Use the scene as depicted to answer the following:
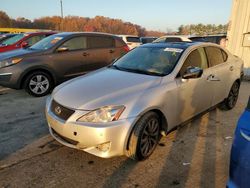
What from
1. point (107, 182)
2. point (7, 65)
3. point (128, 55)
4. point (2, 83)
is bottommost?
point (107, 182)

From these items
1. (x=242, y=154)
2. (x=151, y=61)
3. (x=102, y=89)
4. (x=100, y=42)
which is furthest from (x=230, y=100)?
(x=100, y=42)

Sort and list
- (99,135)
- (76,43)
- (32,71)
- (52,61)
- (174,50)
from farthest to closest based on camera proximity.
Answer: (76,43)
(52,61)
(32,71)
(174,50)
(99,135)

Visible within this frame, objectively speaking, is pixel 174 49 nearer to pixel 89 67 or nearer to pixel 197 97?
pixel 197 97

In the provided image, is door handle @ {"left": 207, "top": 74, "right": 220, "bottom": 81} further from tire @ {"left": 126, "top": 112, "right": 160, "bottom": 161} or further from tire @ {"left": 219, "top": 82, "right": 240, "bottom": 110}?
tire @ {"left": 126, "top": 112, "right": 160, "bottom": 161}

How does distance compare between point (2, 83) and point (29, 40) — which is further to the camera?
point (29, 40)

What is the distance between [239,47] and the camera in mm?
9180

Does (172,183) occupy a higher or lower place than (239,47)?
lower

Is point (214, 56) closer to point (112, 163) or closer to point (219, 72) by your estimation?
point (219, 72)

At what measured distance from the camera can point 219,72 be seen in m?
4.52

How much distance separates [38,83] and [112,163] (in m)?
3.79

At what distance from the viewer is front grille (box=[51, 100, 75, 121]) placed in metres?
3.02

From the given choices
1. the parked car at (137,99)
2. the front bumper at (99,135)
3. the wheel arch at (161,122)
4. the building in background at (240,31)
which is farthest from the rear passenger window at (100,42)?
the building in background at (240,31)

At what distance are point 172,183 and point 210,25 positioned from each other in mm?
66710

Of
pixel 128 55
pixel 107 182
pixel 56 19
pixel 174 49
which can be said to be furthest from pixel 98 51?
pixel 56 19
